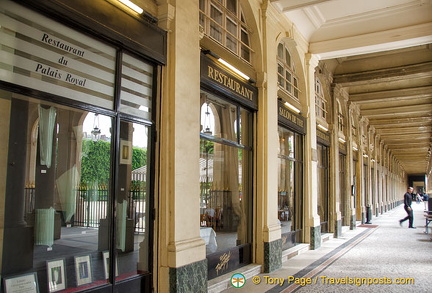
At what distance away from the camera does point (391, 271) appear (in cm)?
710

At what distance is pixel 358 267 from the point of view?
24.6 feet

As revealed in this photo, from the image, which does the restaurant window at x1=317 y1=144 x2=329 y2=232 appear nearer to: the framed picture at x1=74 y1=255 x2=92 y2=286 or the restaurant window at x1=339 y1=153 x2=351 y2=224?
the restaurant window at x1=339 y1=153 x2=351 y2=224

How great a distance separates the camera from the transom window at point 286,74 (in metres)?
8.85

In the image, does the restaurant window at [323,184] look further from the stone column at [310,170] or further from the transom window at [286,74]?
the transom window at [286,74]

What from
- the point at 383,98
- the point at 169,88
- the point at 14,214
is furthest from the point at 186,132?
the point at 383,98

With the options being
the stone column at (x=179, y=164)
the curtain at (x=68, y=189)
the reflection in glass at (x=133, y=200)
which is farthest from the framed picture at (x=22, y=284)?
the curtain at (x=68, y=189)

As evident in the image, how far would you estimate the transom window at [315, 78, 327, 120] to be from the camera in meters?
11.8

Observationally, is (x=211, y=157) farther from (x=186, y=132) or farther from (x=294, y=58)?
(x=294, y=58)

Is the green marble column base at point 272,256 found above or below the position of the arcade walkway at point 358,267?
above

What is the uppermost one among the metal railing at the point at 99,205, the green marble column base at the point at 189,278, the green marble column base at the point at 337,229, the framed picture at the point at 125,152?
the framed picture at the point at 125,152

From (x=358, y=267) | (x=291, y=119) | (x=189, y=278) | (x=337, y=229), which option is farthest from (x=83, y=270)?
(x=337, y=229)

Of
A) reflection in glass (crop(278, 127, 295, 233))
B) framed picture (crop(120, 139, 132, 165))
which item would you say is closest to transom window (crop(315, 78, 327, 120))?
reflection in glass (crop(278, 127, 295, 233))

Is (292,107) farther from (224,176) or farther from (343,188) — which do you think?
(343,188)

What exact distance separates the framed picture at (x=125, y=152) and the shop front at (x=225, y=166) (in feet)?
4.77
